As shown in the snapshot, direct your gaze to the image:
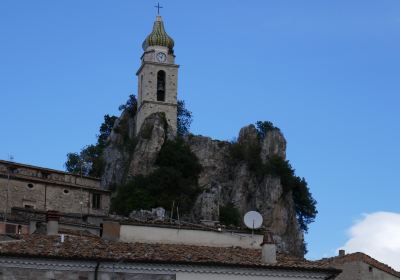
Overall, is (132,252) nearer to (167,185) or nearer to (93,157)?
(167,185)

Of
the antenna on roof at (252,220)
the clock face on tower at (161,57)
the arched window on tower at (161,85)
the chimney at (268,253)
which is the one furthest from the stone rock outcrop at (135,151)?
the chimney at (268,253)

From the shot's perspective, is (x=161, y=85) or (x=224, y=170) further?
(x=161, y=85)

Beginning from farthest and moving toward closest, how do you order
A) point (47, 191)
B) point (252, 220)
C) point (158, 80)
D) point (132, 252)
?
point (158, 80)
point (47, 191)
point (252, 220)
point (132, 252)

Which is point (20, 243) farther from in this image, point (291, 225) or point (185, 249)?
point (291, 225)

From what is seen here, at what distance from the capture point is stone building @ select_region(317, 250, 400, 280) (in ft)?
150

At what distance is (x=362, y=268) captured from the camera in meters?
45.9

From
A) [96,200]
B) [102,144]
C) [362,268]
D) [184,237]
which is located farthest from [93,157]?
[184,237]

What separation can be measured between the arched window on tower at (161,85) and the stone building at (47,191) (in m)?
33.6

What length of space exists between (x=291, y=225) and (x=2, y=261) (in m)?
83.5

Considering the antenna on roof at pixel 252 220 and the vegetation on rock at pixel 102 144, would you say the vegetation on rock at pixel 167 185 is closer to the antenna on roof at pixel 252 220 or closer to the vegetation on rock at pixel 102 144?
the vegetation on rock at pixel 102 144

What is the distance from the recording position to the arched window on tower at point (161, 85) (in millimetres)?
109181

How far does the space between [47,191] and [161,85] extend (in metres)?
40.8

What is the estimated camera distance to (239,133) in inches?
4441

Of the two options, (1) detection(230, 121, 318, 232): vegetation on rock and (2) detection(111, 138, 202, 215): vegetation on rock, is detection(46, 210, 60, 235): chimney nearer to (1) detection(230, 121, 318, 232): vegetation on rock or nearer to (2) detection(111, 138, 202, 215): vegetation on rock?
(2) detection(111, 138, 202, 215): vegetation on rock
